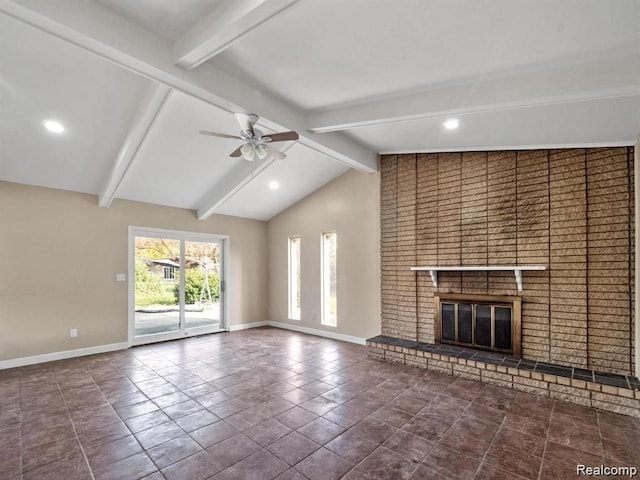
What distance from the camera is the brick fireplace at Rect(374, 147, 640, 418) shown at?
3650mm

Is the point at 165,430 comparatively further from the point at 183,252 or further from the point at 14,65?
the point at 183,252

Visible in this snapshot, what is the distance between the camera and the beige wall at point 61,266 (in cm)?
463

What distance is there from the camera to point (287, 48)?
271 cm

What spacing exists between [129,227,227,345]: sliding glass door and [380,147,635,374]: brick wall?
3.81 meters

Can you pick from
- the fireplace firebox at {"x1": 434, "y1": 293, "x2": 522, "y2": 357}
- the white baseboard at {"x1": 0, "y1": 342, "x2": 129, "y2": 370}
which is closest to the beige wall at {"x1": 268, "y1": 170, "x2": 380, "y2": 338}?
the fireplace firebox at {"x1": 434, "y1": 293, "x2": 522, "y2": 357}

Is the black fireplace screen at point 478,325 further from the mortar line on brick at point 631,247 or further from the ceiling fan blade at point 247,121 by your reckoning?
the ceiling fan blade at point 247,121

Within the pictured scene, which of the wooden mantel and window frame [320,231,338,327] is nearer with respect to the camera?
the wooden mantel

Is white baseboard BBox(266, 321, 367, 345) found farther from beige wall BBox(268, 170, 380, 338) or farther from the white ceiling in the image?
the white ceiling

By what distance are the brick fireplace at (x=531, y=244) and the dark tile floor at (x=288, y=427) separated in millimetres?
871

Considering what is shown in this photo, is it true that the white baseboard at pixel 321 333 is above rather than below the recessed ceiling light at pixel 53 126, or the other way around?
below

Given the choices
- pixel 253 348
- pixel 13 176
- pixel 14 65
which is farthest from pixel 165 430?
pixel 13 176

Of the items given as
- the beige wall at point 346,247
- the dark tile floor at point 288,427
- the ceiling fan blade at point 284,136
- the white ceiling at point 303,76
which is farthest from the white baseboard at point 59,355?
the ceiling fan blade at point 284,136

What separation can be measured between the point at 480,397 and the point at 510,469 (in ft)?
4.25

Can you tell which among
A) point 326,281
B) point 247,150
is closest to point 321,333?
point 326,281
